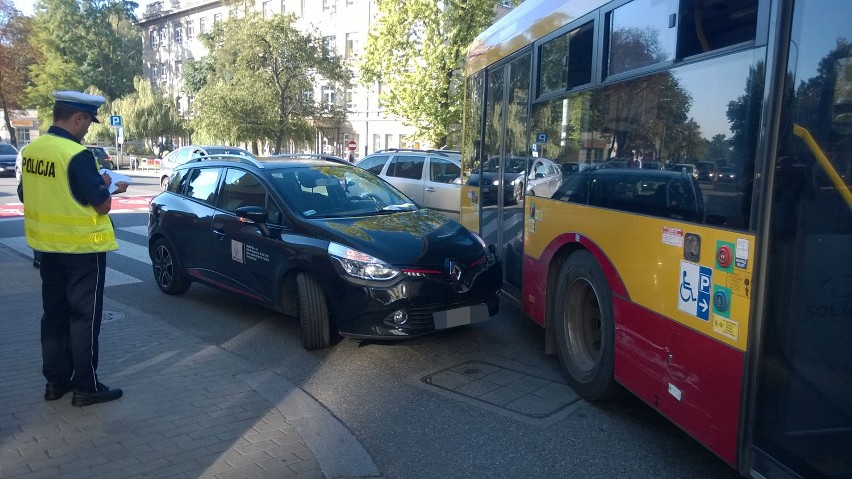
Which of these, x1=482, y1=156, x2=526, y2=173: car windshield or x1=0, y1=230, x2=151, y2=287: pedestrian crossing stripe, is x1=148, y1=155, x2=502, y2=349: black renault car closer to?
x1=482, y1=156, x2=526, y2=173: car windshield

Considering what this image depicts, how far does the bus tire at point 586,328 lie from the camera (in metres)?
4.60

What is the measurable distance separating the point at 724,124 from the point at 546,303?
253 cm

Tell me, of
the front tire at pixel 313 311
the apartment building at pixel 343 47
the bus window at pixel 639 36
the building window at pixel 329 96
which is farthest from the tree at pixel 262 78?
the bus window at pixel 639 36

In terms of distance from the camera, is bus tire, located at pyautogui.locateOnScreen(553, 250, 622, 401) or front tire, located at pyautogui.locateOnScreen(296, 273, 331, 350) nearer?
bus tire, located at pyautogui.locateOnScreen(553, 250, 622, 401)

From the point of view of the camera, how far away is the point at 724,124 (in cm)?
339

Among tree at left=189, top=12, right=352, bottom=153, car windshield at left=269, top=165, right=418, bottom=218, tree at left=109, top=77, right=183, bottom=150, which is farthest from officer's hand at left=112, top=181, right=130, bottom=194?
tree at left=109, top=77, right=183, bottom=150

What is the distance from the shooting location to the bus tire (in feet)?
15.1

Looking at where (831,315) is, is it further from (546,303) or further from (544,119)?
(544,119)

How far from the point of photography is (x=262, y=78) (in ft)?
127

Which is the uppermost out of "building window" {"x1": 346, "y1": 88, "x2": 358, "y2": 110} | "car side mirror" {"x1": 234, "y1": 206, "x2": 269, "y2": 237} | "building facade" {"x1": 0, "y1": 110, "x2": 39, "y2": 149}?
"building window" {"x1": 346, "y1": 88, "x2": 358, "y2": 110}

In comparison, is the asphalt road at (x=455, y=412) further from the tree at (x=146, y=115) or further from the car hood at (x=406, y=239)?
the tree at (x=146, y=115)

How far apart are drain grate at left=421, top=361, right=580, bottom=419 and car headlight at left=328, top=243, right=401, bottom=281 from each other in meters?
0.90

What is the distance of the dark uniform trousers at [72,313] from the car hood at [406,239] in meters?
2.00

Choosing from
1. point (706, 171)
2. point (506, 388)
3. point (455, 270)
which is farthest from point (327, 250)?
point (706, 171)
